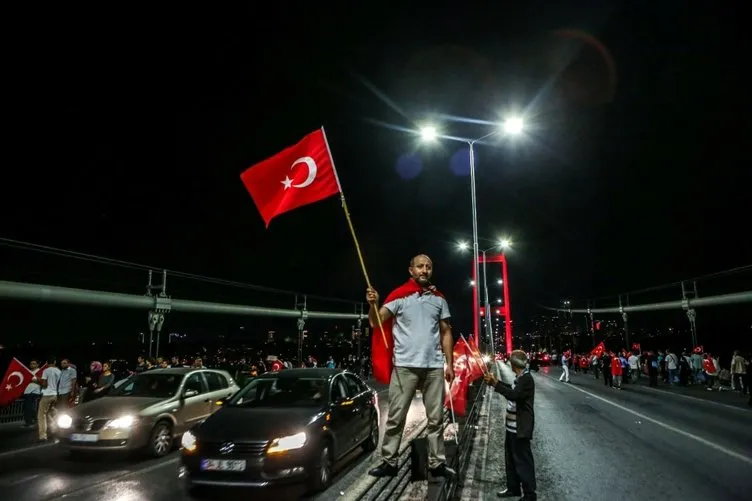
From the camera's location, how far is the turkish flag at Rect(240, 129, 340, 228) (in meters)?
6.12

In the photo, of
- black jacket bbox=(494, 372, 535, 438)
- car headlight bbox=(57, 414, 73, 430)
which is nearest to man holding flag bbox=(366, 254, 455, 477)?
black jacket bbox=(494, 372, 535, 438)

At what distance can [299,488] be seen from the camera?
21.7 feet

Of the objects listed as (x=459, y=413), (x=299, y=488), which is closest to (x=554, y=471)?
(x=459, y=413)

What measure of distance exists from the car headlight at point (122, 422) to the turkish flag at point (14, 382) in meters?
6.08

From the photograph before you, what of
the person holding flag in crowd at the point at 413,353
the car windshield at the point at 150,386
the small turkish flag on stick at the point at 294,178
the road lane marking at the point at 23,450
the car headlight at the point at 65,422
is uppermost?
the small turkish flag on stick at the point at 294,178

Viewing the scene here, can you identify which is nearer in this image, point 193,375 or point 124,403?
point 124,403

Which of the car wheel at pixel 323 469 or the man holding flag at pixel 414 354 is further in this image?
the car wheel at pixel 323 469

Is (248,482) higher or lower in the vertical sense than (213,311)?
lower

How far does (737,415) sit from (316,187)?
549 inches

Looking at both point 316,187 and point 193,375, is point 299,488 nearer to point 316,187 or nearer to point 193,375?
point 316,187

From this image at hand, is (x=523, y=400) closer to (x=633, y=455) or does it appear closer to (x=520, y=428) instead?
(x=520, y=428)

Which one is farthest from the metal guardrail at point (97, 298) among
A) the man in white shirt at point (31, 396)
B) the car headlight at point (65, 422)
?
the car headlight at point (65, 422)

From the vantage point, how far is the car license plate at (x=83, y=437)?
8328mm

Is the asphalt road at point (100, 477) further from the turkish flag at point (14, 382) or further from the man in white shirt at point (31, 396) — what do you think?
the turkish flag at point (14, 382)
